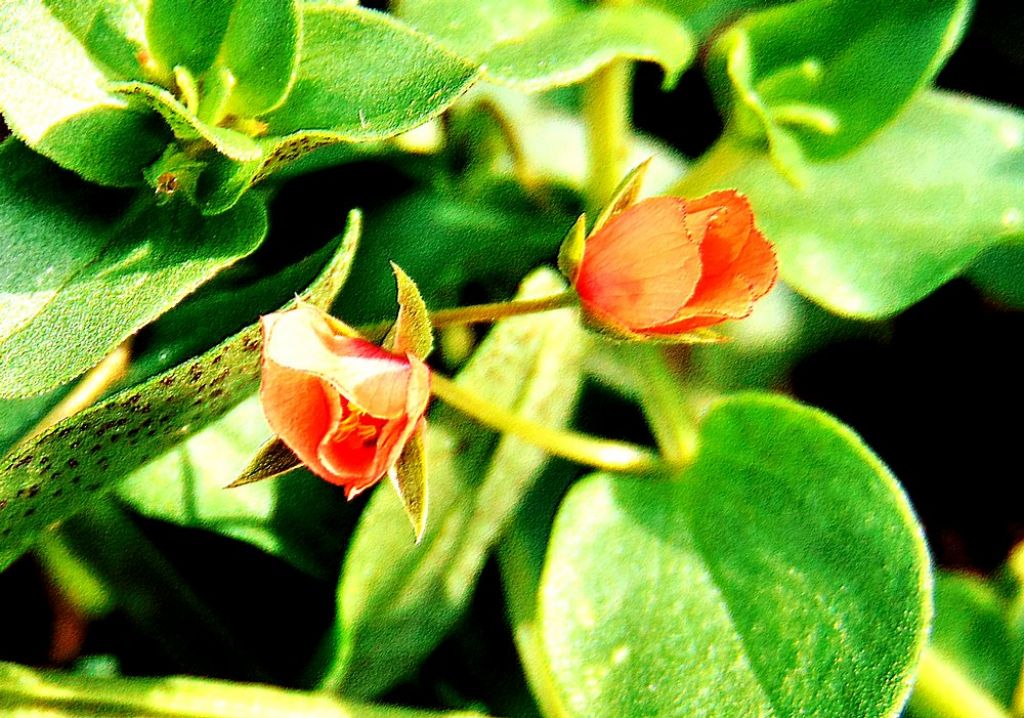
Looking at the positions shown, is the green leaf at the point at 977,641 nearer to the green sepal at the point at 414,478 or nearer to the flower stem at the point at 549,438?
the flower stem at the point at 549,438

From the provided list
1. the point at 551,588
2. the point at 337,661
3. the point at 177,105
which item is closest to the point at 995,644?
the point at 551,588

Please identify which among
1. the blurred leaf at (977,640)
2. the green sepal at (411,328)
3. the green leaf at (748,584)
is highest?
the green sepal at (411,328)

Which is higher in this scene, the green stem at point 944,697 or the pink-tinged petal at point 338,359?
the pink-tinged petal at point 338,359

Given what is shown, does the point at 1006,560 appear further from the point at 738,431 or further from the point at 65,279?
the point at 65,279

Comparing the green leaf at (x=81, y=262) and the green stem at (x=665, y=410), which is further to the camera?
the green stem at (x=665, y=410)

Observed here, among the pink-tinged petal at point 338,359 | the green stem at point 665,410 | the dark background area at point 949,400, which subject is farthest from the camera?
the dark background area at point 949,400

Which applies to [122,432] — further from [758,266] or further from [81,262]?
[758,266]

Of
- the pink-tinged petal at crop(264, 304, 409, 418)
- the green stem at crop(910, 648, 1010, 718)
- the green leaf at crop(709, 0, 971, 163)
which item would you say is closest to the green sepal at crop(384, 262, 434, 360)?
the pink-tinged petal at crop(264, 304, 409, 418)

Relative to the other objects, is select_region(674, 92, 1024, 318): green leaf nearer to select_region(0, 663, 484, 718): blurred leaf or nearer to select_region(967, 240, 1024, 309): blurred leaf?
select_region(967, 240, 1024, 309): blurred leaf

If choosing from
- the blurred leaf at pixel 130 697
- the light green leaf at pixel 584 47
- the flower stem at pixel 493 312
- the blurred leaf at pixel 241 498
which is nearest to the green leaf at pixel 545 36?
the light green leaf at pixel 584 47
